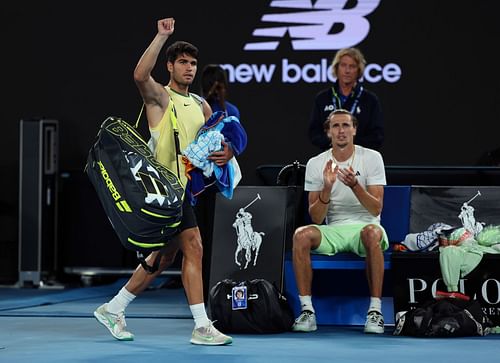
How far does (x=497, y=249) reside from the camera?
6605 mm

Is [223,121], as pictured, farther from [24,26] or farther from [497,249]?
[24,26]

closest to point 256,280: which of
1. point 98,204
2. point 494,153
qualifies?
point 494,153

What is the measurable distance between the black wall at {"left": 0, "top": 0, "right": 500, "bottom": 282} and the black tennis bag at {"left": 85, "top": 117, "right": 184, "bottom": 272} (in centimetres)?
472

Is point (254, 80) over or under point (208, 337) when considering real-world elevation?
over

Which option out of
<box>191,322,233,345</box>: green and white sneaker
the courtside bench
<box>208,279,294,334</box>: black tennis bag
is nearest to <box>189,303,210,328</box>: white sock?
<box>191,322,233,345</box>: green and white sneaker

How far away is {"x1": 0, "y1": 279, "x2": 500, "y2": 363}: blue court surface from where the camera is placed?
5.07m

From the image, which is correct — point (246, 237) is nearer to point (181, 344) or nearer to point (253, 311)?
point (253, 311)

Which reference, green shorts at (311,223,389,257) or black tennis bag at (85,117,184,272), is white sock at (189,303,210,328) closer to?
black tennis bag at (85,117,184,272)

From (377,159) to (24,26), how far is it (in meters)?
5.16

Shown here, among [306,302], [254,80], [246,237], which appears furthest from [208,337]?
[254,80]

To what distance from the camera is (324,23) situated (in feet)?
32.6

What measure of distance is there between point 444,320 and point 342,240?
0.88 m

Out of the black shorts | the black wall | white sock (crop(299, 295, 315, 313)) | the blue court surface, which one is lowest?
the blue court surface

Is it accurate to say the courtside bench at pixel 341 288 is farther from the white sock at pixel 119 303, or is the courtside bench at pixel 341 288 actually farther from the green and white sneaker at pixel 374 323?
the white sock at pixel 119 303
